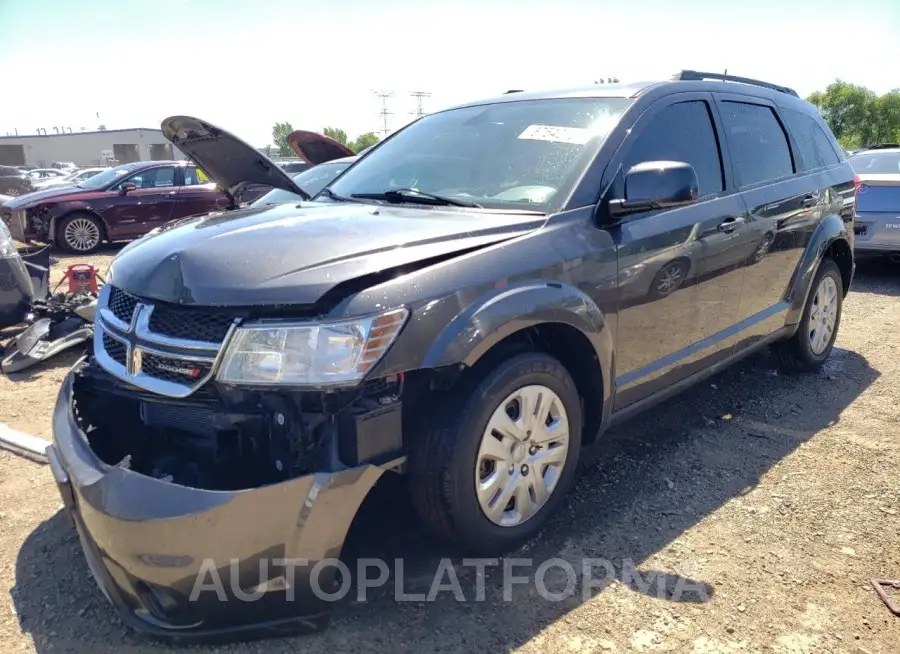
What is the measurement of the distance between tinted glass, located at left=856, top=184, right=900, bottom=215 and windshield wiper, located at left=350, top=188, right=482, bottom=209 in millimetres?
6960

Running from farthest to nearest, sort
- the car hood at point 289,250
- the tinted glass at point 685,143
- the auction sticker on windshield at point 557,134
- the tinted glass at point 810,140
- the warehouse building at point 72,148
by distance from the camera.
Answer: the warehouse building at point 72,148, the tinted glass at point 810,140, the tinted glass at point 685,143, the auction sticker on windshield at point 557,134, the car hood at point 289,250

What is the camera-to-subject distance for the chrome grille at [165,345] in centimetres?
222

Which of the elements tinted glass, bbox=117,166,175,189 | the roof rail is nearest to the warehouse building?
tinted glass, bbox=117,166,175,189

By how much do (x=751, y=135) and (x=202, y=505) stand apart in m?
3.60

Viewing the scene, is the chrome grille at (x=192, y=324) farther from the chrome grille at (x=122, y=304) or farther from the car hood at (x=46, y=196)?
the car hood at (x=46, y=196)

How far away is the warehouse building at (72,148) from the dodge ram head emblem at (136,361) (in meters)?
70.7

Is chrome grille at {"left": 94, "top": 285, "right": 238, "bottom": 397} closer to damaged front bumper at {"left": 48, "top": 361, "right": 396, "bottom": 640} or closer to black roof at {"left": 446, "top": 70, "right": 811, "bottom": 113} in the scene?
damaged front bumper at {"left": 48, "top": 361, "right": 396, "bottom": 640}

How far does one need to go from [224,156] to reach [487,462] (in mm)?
2276

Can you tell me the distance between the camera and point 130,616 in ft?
7.43

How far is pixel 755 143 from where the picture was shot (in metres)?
4.16

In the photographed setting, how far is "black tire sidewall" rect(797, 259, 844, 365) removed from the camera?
15.7 ft

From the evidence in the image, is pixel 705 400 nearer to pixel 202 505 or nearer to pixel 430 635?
pixel 430 635

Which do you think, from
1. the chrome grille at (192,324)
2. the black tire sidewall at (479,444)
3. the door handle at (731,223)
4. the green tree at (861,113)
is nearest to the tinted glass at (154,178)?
the door handle at (731,223)

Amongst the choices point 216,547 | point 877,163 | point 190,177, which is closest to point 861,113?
point 877,163
